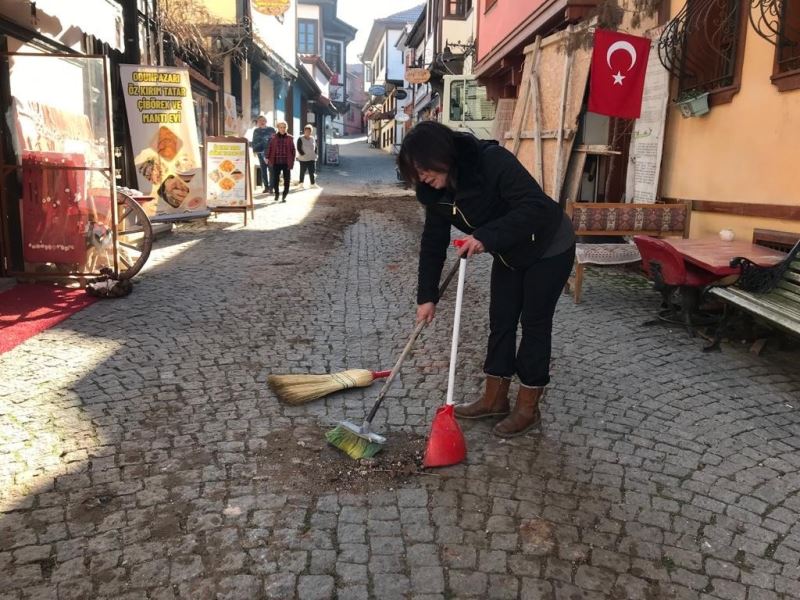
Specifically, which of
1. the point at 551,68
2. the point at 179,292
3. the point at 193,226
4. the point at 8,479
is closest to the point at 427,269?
the point at 8,479

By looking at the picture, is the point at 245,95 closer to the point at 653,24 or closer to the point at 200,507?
the point at 653,24

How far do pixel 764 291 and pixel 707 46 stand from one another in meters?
3.28

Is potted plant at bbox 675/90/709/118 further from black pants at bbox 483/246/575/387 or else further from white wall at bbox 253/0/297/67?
white wall at bbox 253/0/297/67

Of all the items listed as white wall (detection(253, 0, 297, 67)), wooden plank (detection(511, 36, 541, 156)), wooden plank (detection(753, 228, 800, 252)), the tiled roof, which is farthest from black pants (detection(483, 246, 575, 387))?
the tiled roof

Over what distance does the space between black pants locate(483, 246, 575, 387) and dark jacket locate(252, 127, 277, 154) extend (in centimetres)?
1328

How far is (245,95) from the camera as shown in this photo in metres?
17.7

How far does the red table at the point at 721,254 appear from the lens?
4.93 meters

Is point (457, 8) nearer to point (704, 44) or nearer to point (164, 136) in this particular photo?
point (164, 136)

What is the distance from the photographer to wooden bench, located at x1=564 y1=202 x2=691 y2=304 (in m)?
6.14

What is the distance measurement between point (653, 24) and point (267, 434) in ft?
21.3

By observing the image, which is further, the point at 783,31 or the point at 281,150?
the point at 281,150

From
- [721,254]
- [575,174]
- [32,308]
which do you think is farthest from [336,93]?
[721,254]

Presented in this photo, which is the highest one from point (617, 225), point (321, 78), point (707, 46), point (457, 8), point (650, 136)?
point (457, 8)

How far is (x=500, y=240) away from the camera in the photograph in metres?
2.97
